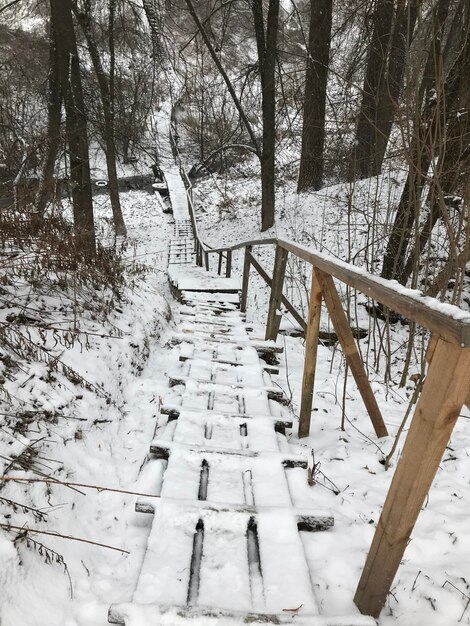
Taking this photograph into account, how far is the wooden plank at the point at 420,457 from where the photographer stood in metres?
1.04

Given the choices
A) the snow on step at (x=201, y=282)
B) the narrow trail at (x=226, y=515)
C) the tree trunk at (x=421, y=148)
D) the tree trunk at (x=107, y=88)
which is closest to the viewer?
the narrow trail at (x=226, y=515)

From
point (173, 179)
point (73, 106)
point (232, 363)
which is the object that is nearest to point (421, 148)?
point (232, 363)

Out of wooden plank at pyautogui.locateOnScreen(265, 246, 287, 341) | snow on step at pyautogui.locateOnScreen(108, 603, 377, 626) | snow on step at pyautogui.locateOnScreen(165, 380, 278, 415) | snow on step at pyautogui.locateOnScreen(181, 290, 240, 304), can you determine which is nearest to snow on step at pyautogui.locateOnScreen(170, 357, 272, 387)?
snow on step at pyautogui.locateOnScreen(165, 380, 278, 415)

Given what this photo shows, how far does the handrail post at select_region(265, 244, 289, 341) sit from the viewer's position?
12.8 ft

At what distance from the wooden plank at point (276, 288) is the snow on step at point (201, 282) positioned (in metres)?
3.30

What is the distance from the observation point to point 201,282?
7844 mm

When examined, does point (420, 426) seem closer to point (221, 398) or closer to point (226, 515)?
point (226, 515)

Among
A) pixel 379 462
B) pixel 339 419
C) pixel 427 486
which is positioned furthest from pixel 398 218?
pixel 427 486

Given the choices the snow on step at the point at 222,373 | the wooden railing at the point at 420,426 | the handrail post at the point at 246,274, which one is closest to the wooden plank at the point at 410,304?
the wooden railing at the point at 420,426

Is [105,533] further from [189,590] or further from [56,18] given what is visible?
[56,18]

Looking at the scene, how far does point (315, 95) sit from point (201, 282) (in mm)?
5805

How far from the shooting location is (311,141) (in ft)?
36.1

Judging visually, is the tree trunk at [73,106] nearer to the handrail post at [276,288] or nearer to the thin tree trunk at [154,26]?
the thin tree trunk at [154,26]

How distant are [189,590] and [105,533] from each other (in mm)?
512
